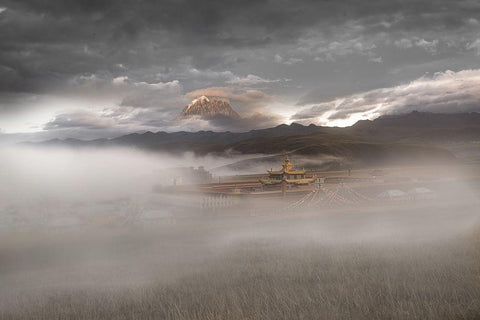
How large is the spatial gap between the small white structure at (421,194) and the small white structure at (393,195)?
1.33 m

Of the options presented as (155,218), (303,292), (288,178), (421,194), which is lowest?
(421,194)

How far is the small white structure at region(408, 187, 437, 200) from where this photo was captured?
185ft

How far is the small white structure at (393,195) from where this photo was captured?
54.9 m

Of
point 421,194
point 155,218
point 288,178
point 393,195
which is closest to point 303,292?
point 155,218

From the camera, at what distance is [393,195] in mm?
55469

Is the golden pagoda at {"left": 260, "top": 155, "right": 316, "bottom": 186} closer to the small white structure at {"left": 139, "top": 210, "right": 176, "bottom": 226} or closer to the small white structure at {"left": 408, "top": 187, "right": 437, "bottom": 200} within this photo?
the small white structure at {"left": 139, "top": 210, "right": 176, "bottom": 226}

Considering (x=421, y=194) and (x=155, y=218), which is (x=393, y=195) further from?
(x=155, y=218)

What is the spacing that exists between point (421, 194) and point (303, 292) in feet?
171

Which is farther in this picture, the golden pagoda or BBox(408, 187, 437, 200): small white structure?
BBox(408, 187, 437, 200): small white structure

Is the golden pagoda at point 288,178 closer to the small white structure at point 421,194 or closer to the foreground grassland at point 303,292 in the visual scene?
the small white structure at point 421,194

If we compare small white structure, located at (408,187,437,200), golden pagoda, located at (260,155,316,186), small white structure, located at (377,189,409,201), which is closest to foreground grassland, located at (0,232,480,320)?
golden pagoda, located at (260,155,316,186)

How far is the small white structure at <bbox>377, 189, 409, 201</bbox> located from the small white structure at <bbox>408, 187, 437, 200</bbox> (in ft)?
4.35

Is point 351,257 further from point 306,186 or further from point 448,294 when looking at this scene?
point 306,186

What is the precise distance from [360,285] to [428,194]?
173ft
